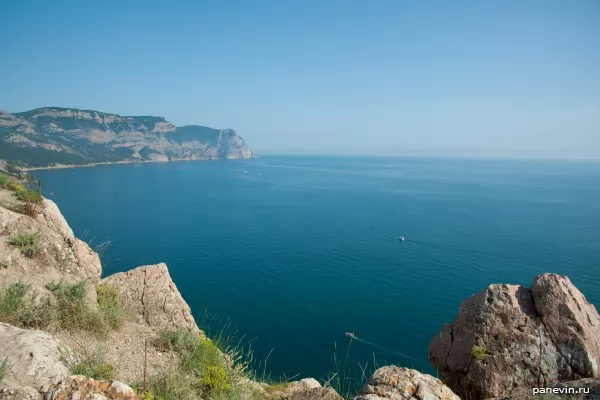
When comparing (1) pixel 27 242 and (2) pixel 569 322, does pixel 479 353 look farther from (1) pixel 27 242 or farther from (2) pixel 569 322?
(1) pixel 27 242

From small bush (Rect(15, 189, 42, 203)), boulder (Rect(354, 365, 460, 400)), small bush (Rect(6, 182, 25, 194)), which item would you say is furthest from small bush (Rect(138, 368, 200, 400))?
small bush (Rect(6, 182, 25, 194))

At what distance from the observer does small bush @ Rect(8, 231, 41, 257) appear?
32.6 ft

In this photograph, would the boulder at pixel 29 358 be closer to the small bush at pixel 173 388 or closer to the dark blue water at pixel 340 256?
the small bush at pixel 173 388

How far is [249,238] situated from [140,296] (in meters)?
56.9

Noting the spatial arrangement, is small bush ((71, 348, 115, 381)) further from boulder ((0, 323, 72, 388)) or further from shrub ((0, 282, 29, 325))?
shrub ((0, 282, 29, 325))

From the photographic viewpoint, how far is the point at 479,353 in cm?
812

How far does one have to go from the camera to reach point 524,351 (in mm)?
8055

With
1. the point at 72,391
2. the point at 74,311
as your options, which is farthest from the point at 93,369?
the point at 74,311

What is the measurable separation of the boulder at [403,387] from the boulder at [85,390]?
401 centimetres

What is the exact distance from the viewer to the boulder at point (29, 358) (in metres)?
4.73

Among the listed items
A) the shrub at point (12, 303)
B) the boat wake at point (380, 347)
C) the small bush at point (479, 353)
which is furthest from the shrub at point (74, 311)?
the boat wake at point (380, 347)

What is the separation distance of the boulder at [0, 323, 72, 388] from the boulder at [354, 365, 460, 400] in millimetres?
5134

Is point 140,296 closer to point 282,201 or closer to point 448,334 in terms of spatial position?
point 448,334

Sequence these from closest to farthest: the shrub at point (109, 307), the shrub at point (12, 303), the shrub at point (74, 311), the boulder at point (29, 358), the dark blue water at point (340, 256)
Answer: the boulder at point (29, 358) → the shrub at point (12, 303) → the shrub at point (74, 311) → the shrub at point (109, 307) → the dark blue water at point (340, 256)
